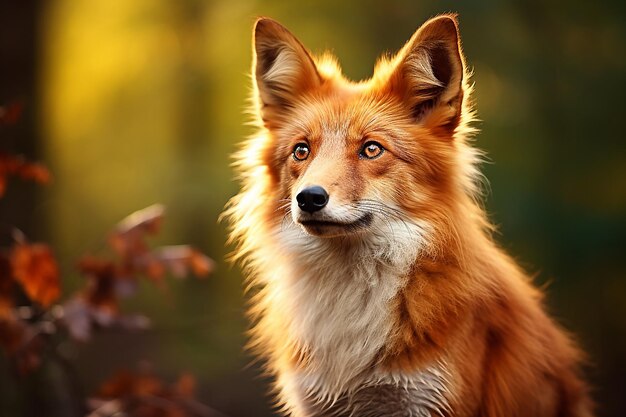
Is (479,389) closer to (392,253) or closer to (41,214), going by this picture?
(392,253)

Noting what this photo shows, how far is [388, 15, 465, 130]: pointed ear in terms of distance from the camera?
328cm

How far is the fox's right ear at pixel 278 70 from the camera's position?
12.0 ft

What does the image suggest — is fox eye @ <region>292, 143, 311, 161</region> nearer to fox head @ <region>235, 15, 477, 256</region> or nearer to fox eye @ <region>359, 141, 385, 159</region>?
fox head @ <region>235, 15, 477, 256</region>

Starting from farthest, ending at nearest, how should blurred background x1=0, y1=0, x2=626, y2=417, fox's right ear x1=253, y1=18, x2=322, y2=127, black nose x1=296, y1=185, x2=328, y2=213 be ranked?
blurred background x1=0, y1=0, x2=626, y2=417 < fox's right ear x1=253, y1=18, x2=322, y2=127 < black nose x1=296, y1=185, x2=328, y2=213

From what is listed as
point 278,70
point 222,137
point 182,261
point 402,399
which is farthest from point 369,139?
point 222,137

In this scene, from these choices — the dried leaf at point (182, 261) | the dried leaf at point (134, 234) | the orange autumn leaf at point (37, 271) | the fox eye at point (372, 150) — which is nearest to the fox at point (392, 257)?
the fox eye at point (372, 150)

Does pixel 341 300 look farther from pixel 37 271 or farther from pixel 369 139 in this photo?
pixel 37 271

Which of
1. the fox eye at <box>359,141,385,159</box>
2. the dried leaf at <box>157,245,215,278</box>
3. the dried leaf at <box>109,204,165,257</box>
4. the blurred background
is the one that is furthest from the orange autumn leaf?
the fox eye at <box>359,141,385,159</box>

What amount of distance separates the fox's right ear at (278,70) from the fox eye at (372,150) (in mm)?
563

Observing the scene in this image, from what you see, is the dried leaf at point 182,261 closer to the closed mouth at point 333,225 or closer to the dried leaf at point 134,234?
the dried leaf at point 134,234

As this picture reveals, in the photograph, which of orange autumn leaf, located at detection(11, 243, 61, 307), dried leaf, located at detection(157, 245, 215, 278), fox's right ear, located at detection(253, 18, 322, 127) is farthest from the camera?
dried leaf, located at detection(157, 245, 215, 278)

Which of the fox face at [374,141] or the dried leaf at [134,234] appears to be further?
the dried leaf at [134,234]

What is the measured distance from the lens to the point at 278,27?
11.9 ft

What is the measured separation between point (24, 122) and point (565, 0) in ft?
20.3
